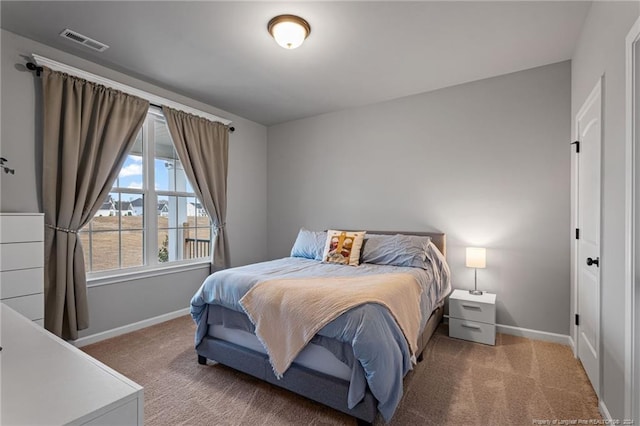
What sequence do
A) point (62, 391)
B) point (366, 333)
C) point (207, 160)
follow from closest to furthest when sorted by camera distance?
point (62, 391)
point (366, 333)
point (207, 160)

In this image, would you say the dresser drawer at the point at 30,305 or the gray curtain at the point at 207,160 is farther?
the gray curtain at the point at 207,160

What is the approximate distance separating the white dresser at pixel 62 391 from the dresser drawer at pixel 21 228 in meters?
Answer: 1.64

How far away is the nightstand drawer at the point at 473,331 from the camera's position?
2.82 m

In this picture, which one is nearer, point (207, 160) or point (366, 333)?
point (366, 333)

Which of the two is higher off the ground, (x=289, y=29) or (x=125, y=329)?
(x=289, y=29)

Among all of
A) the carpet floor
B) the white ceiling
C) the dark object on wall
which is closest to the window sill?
the carpet floor

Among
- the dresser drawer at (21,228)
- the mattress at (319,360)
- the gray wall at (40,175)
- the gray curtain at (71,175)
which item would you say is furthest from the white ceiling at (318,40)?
the mattress at (319,360)

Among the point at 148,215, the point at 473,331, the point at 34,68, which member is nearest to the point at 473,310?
the point at 473,331

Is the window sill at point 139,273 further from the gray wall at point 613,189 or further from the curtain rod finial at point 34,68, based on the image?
the gray wall at point 613,189

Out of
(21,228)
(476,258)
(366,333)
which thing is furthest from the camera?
(476,258)

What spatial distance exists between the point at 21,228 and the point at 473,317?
3903mm

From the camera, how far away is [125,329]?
311 centimetres

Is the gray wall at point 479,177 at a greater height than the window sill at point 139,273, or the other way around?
the gray wall at point 479,177

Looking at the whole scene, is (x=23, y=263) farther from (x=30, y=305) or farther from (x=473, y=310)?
A: (x=473, y=310)
